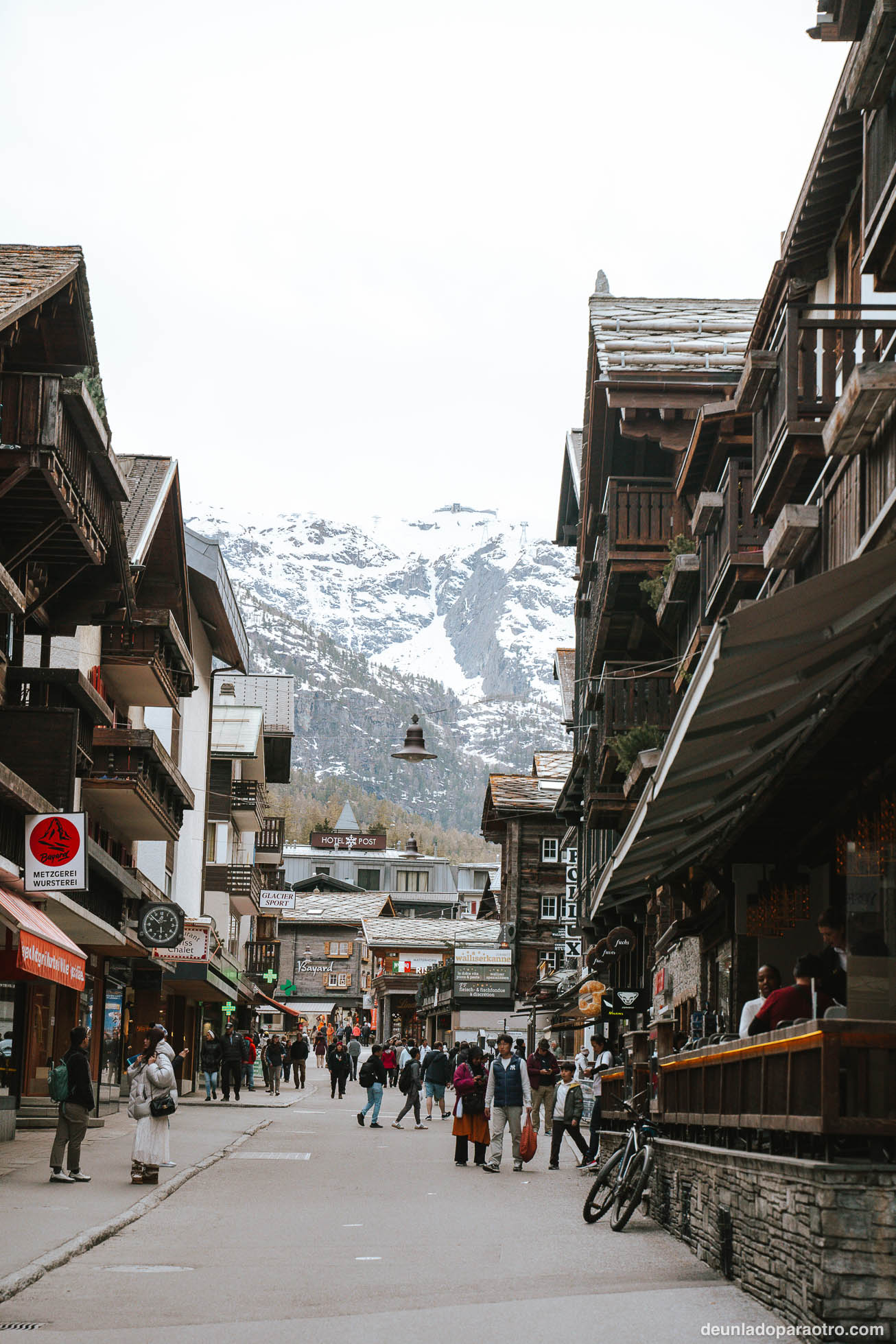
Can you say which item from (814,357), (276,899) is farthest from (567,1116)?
(276,899)

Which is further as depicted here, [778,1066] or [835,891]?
[835,891]

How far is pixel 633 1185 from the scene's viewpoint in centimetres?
1427

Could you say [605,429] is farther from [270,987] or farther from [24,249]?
[270,987]

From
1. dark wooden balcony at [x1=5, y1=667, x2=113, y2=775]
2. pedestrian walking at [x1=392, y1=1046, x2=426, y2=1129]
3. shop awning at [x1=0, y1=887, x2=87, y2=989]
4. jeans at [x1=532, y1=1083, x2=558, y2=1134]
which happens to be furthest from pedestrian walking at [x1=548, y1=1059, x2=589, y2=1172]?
pedestrian walking at [x1=392, y1=1046, x2=426, y2=1129]

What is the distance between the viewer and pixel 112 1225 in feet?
44.1

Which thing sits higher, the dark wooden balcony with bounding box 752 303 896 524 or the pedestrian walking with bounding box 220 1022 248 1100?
the dark wooden balcony with bounding box 752 303 896 524

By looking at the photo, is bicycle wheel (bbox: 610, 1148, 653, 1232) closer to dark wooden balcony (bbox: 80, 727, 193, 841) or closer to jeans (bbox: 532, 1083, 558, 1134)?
jeans (bbox: 532, 1083, 558, 1134)

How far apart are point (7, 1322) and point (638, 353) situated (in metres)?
23.2

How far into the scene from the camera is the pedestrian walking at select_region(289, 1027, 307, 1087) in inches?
2127

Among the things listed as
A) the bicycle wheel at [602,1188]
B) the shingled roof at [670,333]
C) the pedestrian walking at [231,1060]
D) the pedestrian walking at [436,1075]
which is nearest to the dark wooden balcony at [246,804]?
the pedestrian walking at [231,1060]

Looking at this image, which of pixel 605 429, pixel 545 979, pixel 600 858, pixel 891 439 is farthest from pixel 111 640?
pixel 545 979

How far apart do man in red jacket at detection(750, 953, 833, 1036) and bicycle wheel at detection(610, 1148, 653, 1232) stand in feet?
9.31

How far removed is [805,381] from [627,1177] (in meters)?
7.62

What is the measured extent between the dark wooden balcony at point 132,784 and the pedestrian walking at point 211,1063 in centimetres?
924
